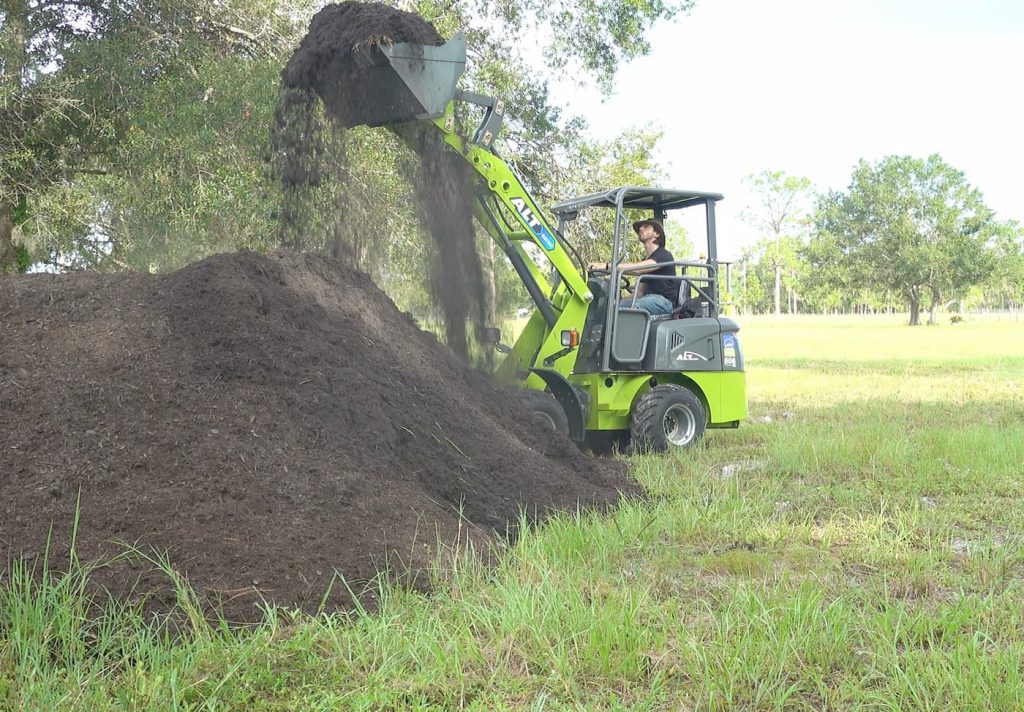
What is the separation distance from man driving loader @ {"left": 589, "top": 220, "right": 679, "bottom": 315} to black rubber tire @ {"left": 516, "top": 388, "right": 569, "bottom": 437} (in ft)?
4.43

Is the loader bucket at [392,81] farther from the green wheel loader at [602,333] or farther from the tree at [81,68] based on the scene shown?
the tree at [81,68]

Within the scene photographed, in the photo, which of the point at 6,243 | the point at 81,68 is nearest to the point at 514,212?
the point at 81,68

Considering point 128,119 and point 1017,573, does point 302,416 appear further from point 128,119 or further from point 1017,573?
point 128,119

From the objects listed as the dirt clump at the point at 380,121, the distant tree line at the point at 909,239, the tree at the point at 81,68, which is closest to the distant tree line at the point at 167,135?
the tree at the point at 81,68

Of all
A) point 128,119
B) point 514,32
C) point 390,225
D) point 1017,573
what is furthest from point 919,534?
point 514,32

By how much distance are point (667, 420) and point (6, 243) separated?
1008cm

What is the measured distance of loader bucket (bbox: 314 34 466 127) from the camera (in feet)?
22.0

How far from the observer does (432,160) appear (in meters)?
7.59

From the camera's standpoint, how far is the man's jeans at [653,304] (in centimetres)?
823

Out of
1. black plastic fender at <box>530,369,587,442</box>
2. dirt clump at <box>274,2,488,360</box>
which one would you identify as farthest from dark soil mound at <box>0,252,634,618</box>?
dirt clump at <box>274,2,488,360</box>

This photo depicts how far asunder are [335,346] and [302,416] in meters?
0.78

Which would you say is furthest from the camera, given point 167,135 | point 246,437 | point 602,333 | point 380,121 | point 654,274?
point 167,135

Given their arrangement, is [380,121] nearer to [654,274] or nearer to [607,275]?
[607,275]

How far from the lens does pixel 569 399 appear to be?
7777 mm
